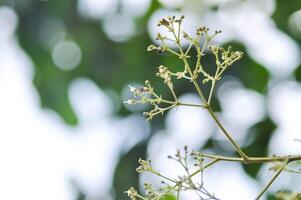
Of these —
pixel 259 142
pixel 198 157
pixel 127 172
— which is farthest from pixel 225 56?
pixel 127 172

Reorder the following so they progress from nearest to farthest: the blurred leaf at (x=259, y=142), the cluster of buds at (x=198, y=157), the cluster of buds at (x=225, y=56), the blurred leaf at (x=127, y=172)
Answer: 1. the cluster of buds at (x=198, y=157)
2. the cluster of buds at (x=225, y=56)
3. the blurred leaf at (x=259, y=142)
4. the blurred leaf at (x=127, y=172)

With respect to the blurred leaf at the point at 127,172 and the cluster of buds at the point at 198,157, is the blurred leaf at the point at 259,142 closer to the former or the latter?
the blurred leaf at the point at 127,172

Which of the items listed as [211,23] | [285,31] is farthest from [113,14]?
[285,31]

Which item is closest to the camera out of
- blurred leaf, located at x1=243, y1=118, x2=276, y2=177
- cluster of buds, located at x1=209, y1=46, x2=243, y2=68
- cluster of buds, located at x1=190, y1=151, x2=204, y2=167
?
cluster of buds, located at x1=190, y1=151, x2=204, y2=167

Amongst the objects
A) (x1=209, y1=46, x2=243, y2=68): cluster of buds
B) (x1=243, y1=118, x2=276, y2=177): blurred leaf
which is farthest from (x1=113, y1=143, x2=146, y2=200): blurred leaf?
(x1=209, y1=46, x2=243, y2=68): cluster of buds

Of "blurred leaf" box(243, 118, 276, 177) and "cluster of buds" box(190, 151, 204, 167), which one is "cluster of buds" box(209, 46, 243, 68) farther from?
"blurred leaf" box(243, 118, 276, 177)

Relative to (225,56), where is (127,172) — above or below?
below

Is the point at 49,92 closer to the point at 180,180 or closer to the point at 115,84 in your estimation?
the point at 115,84

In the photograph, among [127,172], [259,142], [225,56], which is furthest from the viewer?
[127,172]

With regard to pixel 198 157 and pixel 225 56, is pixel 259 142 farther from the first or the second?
pixel 198 157

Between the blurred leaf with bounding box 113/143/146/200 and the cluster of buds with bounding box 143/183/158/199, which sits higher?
the cluster of buds with bounding box 143/183/158/199

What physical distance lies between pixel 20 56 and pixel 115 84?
1.79 ft

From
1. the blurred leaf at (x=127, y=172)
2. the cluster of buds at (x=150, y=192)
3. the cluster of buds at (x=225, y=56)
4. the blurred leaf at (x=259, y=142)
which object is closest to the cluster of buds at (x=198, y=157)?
the cluster of buds at (x=150, y=192)

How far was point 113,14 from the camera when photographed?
4324mm
